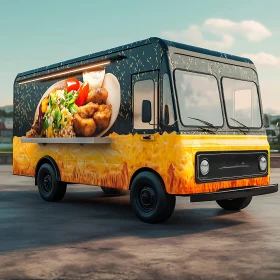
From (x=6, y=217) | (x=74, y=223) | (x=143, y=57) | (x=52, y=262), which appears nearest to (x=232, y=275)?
(x=52, y=262)

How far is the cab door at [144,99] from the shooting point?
930 cm

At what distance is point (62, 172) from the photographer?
12164 mm

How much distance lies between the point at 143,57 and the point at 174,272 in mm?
4795

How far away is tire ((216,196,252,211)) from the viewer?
11.1 metres

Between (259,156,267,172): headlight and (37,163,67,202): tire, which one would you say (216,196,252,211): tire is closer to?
(259,156,267,172): headlight

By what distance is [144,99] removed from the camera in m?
9.71

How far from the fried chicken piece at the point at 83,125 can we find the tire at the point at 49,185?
5.17ft

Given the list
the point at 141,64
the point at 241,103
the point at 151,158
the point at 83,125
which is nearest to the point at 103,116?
the point at 83,125

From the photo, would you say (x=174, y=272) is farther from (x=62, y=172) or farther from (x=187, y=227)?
(x=62, y=172)

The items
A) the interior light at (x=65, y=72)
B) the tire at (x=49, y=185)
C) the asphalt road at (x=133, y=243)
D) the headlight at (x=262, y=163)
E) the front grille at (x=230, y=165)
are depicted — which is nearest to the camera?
the asphalt road at (x=133, y=243)

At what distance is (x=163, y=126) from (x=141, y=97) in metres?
0.91

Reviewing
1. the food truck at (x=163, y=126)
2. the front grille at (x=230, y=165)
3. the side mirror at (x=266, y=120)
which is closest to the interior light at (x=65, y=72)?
the food truck at (x=163, y=126)

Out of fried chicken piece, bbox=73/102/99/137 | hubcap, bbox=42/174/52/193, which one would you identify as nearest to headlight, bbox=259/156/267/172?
fried chicken piece, bbox=73/102/99/137

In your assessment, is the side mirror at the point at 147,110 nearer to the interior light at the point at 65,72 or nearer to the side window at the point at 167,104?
the side window at the point at 167,104
